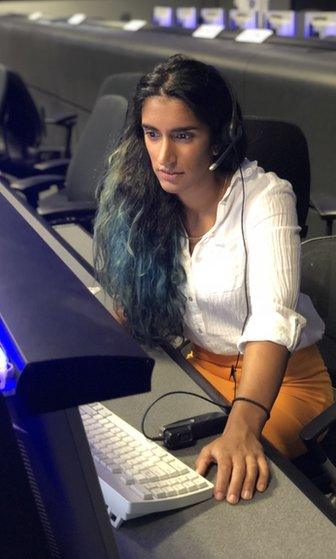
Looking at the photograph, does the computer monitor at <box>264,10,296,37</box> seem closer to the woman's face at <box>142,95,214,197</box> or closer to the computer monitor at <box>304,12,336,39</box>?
the computer monitor at <box>304,12,336,39</box>

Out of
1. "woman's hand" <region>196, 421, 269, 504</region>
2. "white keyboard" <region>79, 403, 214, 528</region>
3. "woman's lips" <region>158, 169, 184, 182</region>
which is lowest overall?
"woman's hand" <region>196, 421, 269, 504</region>

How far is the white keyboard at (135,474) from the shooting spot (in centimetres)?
98

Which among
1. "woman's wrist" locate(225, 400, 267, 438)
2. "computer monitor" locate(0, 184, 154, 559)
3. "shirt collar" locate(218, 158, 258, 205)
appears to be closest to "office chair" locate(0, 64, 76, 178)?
"shirt collar" locate(218, 158, 258, 205)

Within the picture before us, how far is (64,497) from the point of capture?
2.17 feet

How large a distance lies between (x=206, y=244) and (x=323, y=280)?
0.34 meters

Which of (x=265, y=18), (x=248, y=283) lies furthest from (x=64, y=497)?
(x=265, y=18)

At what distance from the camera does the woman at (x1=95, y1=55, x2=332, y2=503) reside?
4.46 feet

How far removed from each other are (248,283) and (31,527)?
857 millimetres

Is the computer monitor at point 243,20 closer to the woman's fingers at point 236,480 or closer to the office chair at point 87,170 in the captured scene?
the office chair at point 87,170

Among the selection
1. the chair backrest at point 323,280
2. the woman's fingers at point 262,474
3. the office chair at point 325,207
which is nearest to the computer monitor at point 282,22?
the office chair at point 325,207

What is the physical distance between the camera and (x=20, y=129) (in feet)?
14.3

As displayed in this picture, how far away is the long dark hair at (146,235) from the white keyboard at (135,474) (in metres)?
0.36

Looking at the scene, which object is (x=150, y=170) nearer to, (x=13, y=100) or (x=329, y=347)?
(x=329, y=347)

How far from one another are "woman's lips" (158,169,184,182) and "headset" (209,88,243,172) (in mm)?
66
